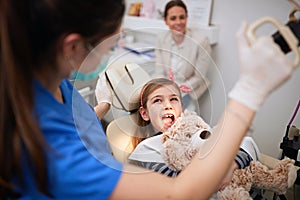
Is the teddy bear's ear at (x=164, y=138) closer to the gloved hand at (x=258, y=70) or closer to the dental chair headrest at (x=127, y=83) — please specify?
the dental chair headrest at (x=127, y=83)

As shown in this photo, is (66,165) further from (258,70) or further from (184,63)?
(184,63)

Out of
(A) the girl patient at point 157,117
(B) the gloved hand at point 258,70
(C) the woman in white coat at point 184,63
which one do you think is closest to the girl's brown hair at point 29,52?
(B) the gloved hand at point 258,70

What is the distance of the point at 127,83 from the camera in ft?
3.34

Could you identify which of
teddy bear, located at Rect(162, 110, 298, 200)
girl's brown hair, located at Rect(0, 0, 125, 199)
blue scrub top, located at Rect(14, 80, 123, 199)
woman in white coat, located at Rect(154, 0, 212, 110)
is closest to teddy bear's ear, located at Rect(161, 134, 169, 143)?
teddy bear, located at Rect(162, 110, 298, 200)

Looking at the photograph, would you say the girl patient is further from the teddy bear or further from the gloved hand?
the gloved hand

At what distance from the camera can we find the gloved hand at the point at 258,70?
50cm

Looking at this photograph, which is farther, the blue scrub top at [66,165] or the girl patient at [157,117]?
the girl patient at [157,117]

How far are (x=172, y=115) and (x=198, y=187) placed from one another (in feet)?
1.61

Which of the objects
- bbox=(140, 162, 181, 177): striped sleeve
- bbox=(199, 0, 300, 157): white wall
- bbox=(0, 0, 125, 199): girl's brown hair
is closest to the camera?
bbox=(0, 0, 125, 199): girl's brown hair

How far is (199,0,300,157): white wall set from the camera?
824 millimetres

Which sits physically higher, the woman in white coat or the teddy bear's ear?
the woman in white coat

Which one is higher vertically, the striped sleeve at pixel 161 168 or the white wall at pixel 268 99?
the white wall at pixel 268 99

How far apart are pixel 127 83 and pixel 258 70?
1.88 feet

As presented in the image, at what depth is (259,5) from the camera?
1.08 meters
